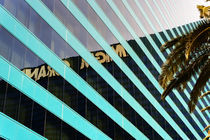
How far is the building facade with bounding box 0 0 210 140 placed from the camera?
21.4 metres

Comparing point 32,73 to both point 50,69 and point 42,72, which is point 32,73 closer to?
point 42,72

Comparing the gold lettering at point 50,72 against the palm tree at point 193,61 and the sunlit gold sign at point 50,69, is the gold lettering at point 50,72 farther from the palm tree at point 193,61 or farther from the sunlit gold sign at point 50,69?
the palm tree at point 193,61

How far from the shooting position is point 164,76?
653 inches

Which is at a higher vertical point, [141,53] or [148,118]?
[141,53]

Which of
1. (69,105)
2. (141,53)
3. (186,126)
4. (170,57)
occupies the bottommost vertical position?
(186,126)

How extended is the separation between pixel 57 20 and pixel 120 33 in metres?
11.6

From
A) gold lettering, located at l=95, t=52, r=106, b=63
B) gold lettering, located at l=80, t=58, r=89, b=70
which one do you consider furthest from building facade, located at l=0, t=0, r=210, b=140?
gold lettering, located at l=95, t=52, r=106, b=63

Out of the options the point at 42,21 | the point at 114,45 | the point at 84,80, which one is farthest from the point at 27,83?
the point at 114,45

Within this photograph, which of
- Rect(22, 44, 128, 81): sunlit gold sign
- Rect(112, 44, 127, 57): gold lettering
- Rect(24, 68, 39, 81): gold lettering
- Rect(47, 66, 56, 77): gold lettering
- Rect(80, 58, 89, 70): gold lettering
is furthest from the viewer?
Rect(112, 44, 127, 57): gold lettering

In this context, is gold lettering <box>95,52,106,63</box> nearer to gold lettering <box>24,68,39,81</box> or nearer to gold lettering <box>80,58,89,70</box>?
gold lettering <box>80,58,89,70</box>

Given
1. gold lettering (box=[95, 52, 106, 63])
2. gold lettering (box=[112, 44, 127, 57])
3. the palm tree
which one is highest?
gold lettering (box=[112, 44, 127, 57])

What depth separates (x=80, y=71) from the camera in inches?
1111

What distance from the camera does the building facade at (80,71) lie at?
2142 centimetres

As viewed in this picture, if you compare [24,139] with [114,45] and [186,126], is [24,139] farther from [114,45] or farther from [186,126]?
[186,126]
